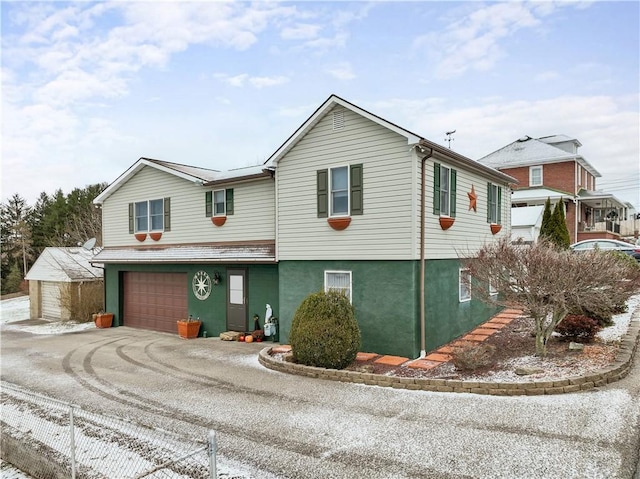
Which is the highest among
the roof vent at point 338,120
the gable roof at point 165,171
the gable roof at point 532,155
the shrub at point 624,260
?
the gable roof at point 532,155

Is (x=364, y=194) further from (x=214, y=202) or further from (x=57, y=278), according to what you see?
(x=57, y=278)

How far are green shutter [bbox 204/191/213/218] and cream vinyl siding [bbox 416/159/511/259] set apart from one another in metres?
8.08

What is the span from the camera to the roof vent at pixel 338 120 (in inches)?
456

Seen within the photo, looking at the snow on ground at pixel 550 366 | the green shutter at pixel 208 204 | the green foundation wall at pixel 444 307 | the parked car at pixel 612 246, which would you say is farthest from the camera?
the parked car at pixel 612 246

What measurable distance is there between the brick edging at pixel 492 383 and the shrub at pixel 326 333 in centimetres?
28

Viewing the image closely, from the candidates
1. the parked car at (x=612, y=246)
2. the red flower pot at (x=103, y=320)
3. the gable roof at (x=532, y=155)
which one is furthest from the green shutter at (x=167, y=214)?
the gable roof at (x=532, y=155)

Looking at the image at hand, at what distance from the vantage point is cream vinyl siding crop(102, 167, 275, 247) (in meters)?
14.1

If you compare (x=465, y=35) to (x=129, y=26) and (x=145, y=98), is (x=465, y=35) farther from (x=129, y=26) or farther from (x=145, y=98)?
(x=145, y=98)

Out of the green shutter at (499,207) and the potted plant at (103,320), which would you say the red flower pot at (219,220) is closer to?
the potted plant at (103,320)

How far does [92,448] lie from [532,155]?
35225 millimetres

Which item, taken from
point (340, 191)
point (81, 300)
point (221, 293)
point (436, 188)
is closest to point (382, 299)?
point (340, 191)

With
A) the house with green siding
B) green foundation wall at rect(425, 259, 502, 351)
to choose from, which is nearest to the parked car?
the house with green siding

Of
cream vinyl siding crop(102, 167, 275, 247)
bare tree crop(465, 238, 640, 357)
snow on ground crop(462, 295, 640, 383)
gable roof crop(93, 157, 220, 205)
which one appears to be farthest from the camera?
gable roof crop(93, 157, 220, 205)

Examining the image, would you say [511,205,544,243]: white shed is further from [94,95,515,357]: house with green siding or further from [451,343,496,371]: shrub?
[451,343,496,371]: shrub
